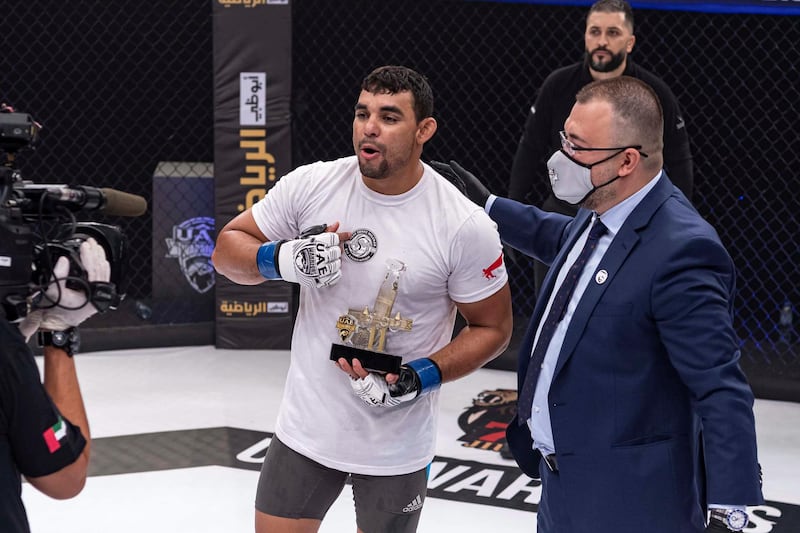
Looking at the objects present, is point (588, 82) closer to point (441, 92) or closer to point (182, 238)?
point (441, 92)

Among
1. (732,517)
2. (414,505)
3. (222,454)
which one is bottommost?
(222,454)

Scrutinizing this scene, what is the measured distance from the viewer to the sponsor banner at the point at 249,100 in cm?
565

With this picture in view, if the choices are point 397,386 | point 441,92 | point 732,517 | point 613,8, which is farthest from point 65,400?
point 441,92

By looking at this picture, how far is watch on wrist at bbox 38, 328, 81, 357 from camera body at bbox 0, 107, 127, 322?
0.20ft

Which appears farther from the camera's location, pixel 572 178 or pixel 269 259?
pixel 269 259

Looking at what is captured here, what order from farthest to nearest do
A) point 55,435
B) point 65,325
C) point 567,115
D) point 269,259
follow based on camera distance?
point 567,115
point 269,259
point 65,325
point 55,435

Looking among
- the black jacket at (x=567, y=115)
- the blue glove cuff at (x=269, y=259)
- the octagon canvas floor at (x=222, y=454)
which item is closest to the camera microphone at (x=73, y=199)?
the blue glove cuff at (x=269, y=259)

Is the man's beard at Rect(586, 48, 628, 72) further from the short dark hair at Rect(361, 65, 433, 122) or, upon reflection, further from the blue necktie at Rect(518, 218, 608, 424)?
the blue necktie at Rect(518, 218, 608, 424)

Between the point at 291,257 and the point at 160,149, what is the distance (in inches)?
166

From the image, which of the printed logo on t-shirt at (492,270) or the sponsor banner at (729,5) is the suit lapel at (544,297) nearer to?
the printed logo on t-shirt at (492,270)

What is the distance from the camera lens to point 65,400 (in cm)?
178

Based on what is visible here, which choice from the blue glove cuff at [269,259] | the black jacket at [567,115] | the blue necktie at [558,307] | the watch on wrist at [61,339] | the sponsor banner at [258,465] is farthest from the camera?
the black jacket at [567,115]

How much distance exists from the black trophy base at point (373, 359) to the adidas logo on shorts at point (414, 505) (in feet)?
1.27

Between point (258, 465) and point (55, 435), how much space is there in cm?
255
